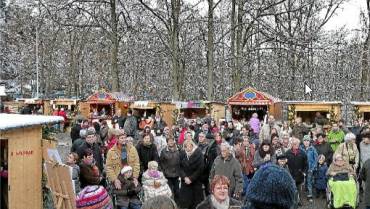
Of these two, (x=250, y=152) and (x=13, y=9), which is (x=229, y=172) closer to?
(x=250, y=152)

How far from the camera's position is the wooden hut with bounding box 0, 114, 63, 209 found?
8.97m

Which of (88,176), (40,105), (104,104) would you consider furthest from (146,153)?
(40,105)

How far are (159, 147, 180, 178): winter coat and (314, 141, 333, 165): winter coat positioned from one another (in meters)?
4.04

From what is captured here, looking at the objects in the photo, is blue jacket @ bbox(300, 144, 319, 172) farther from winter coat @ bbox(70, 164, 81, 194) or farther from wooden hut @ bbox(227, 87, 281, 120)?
wooden hut @ bbox(227, 87, 281, 120)

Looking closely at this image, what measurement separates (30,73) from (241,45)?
27258 millimetres

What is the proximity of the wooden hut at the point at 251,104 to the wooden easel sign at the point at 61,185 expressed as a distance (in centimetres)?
1700

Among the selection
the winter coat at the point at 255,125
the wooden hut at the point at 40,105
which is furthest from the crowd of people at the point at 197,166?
the wooden hut at the point at 40,105

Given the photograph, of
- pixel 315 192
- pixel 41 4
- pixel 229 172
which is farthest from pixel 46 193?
pixel 41 4

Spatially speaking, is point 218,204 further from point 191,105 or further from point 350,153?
point 191,105

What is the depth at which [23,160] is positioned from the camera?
9.28m

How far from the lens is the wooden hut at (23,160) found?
897 cm

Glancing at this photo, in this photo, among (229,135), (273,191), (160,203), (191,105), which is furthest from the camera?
(191,105)

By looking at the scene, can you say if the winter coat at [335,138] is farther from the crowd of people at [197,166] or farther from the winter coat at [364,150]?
the winter coat at [364,150]

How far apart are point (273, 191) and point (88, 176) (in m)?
6.49
